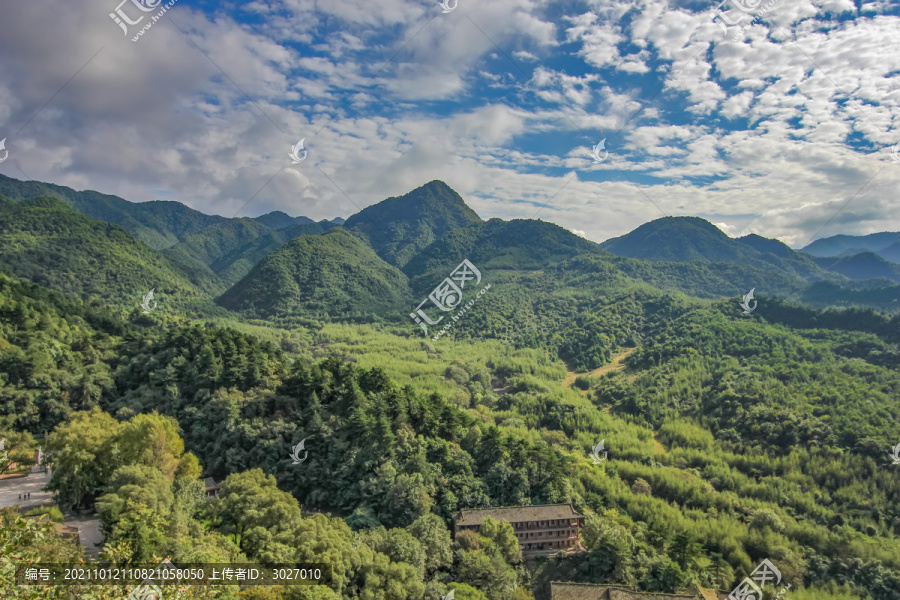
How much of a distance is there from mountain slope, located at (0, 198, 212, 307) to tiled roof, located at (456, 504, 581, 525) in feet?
243

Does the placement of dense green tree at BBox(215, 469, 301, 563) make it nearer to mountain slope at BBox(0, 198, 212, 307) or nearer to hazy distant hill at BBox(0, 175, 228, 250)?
mountain slope at BBox(0, 198, 212, 307)

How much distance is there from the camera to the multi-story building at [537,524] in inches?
1244

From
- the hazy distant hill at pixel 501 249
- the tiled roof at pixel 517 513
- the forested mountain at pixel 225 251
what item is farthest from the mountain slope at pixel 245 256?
the tiled roof at pixel 517 513

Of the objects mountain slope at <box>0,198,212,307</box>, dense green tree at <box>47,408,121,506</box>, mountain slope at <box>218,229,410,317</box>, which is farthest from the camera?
mountain slope at <box>218,229,410,317</box>

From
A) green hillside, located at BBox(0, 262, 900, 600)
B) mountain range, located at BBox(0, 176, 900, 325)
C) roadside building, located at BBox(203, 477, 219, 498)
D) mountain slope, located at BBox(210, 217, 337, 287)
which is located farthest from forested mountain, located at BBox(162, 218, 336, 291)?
roadside building, located at BBox(203, 477, 219, 498)

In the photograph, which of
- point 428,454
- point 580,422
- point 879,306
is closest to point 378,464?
point 428,454

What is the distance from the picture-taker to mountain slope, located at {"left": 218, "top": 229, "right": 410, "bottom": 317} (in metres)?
104

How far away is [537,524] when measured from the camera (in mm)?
31922

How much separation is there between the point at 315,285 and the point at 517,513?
293ft

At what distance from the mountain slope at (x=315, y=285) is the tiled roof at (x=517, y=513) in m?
77.2

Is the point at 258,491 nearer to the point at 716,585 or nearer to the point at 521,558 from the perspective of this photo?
the point at 521,558

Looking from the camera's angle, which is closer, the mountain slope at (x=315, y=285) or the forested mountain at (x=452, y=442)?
the forested mountain at (x=452, y=442)

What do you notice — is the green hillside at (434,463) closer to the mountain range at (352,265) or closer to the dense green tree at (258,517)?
the dense green tree at (258,517)

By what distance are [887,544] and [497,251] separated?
131 metres
